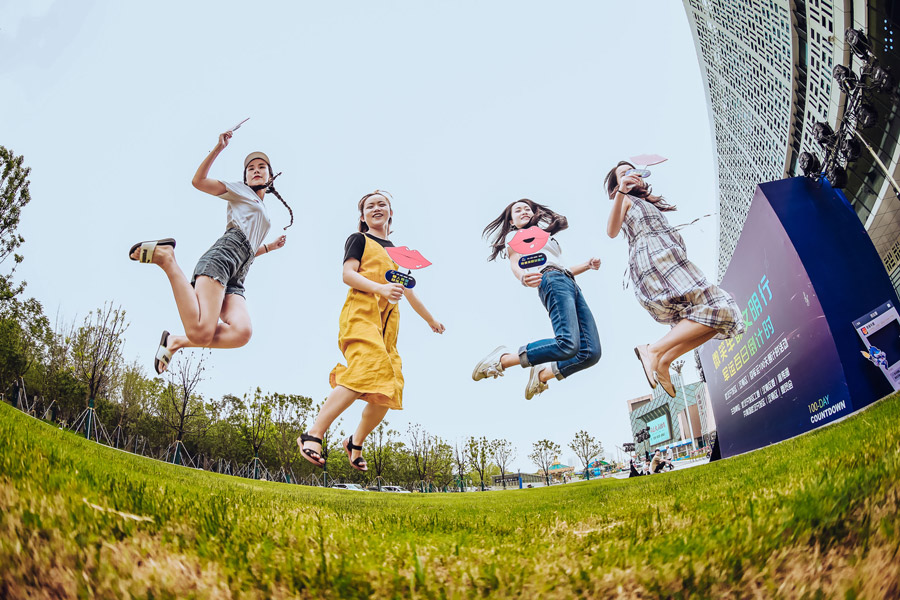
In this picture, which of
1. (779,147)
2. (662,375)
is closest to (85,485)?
(662,375)

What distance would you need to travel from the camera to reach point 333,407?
3906mm

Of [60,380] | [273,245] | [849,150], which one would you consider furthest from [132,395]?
[849,150]

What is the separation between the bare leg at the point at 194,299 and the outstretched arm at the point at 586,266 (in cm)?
375

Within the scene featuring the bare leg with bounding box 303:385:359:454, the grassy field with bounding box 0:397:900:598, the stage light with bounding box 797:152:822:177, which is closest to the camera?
the grassy field with bounding box 0:397:900:598

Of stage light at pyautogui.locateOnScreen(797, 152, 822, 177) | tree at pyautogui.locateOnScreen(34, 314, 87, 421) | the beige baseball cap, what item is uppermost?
stage light at pyautogui.locateOnScreen(797, 152, 822, 177)

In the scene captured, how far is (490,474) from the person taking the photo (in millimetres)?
64938

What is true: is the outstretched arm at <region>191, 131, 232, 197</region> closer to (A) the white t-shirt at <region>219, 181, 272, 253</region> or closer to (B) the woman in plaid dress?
(A) the white t-shirt at <region>219, 181, 272, 253</region>

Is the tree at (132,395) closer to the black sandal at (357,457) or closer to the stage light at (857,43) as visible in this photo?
the black sandal at (357,457)

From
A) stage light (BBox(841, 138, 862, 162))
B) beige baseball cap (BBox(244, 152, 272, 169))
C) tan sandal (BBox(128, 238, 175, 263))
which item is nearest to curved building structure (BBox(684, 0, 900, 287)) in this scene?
stage light (BBox(841, 138, 862, 162))

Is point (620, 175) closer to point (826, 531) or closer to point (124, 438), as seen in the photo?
point (826, 531)

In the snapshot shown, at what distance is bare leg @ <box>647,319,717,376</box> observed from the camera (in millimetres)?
4207

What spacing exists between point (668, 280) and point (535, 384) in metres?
1.75

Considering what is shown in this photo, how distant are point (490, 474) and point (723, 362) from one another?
50593 mm

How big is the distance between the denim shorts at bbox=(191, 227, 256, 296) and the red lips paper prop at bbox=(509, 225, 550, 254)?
2773 millimetres
